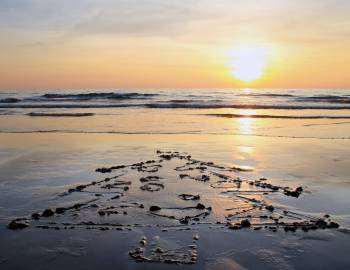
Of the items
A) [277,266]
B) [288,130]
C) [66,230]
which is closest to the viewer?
[277,266]

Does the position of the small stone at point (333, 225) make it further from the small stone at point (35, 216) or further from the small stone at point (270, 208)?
the small stone at point (35, 216)

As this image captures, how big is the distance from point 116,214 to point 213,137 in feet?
32.8

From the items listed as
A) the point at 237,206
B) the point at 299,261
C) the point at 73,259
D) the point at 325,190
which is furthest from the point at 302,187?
the point at 73,259

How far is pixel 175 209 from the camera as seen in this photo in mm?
7051

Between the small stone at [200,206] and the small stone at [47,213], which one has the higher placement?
the small stone at [200,206]

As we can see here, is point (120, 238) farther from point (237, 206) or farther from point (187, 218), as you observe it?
point (237, 206)

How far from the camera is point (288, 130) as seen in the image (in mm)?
18922

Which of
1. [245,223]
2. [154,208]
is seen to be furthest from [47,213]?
[245,223]

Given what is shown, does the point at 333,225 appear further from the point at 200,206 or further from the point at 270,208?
the point at 200,206

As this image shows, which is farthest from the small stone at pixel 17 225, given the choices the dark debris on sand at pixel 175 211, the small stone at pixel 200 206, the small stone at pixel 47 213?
the small stone at pixel 200 206

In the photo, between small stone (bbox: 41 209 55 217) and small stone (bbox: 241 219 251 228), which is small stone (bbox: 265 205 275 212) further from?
small stone (bbox: 41 209 55 217)

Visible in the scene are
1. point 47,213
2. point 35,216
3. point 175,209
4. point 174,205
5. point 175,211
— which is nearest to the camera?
point 35,216

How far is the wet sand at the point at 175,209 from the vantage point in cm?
514

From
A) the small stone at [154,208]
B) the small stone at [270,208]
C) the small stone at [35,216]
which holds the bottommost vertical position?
the small stone at [35,216]
